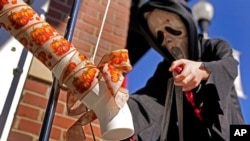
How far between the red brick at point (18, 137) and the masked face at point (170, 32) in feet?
2.24

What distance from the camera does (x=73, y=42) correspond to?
6.57 ft

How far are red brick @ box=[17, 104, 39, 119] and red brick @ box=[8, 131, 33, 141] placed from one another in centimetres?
9

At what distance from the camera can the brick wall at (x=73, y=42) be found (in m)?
1.64

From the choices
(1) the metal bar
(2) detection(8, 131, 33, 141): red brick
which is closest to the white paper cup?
(1) the metal bar

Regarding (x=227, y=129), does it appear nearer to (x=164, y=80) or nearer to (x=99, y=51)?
(x=164, y=80)

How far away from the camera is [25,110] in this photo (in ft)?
5.47

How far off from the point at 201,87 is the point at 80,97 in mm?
492

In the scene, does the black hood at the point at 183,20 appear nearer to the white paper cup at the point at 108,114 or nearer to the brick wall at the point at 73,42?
the brick wall at the point at 73,42

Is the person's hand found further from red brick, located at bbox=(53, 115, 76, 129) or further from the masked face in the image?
red brick, located at bbox=(53, 115, 76, 129)

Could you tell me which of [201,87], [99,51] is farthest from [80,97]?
[99,51]

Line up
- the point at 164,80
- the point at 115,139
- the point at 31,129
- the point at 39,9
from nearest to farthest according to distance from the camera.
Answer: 1. the point at 115,139
2. the point at 31,129
3. the point at 164,80
4. the point at 39,9

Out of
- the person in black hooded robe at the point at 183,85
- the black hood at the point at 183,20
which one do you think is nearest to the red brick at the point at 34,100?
the person in black hooded robe at the point at 183,85

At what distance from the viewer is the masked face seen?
167cm

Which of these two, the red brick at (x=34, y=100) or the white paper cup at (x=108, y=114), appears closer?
the white paper cup at (x=108, y=114)
